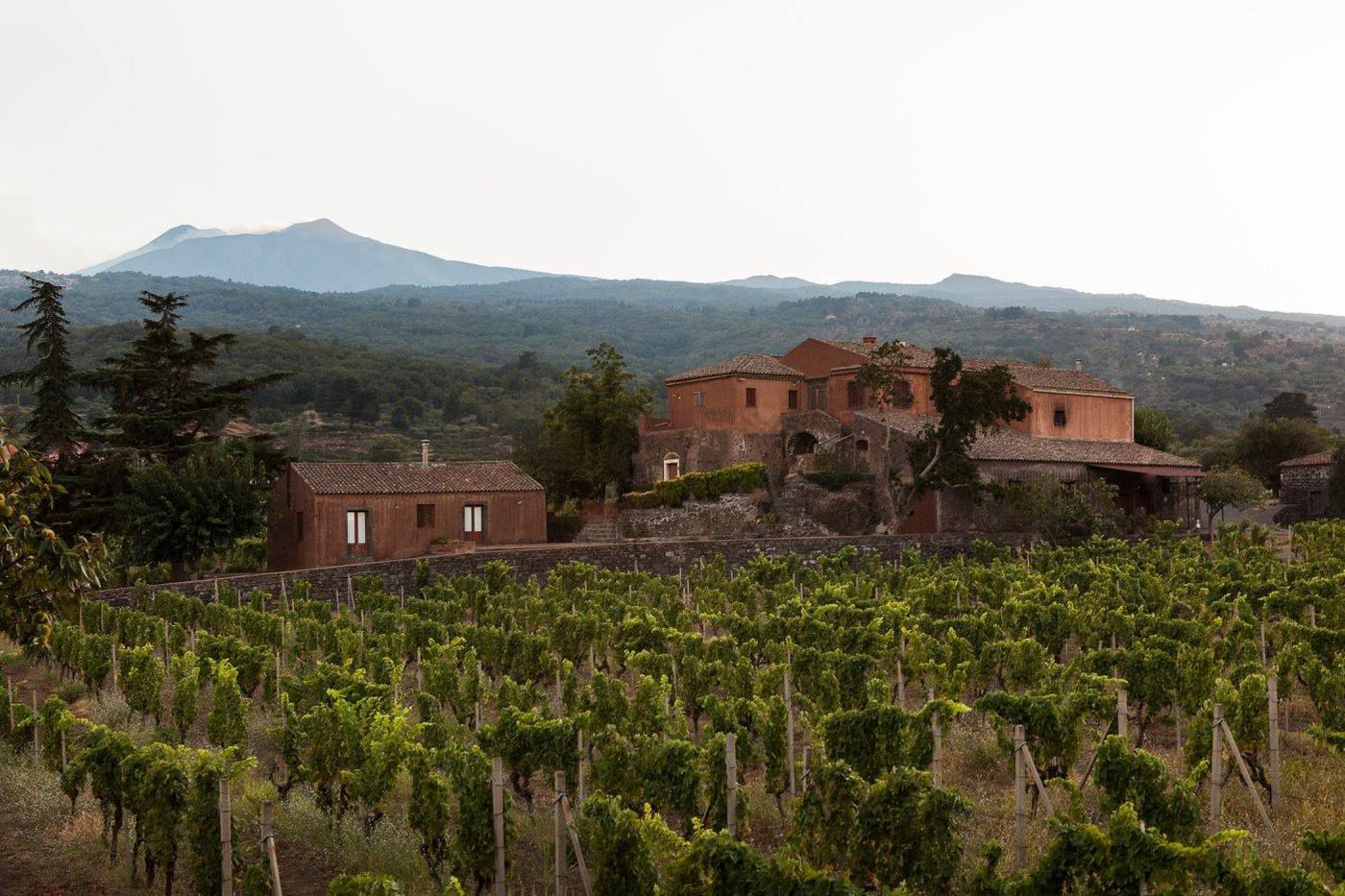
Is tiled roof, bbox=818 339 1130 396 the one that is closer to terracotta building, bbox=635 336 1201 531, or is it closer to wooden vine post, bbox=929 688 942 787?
terracotta building, bbox=635 336 1201 531

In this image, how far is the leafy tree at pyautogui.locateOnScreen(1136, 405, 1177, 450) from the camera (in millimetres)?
59656

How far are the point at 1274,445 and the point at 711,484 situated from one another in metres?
36.5

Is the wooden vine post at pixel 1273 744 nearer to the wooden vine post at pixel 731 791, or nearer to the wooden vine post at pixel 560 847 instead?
the wooden vine post at pixel 731 791

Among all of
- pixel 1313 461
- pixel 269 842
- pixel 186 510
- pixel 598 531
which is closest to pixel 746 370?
pixel 598 531

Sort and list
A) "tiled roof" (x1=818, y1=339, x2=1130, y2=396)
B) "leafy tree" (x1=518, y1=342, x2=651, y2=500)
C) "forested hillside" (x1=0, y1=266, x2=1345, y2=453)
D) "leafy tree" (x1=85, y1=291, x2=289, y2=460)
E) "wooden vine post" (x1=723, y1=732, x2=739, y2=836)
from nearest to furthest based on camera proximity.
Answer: "wooden vine post" (x1=723, y1=732, x2=739, y2=836), "leafy tree" (x1=85, y1=291, x2=289, y2=460), "tiled roof" (x1=818, y1=339, x2=1130, y2=396), "leafy tree" (x1=518, y1=342, x2=651, y2=500), "forested hillside" (x1=0, y1=266, x2=1345, y2=453)

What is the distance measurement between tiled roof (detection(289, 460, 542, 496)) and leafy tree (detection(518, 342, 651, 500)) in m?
6.09

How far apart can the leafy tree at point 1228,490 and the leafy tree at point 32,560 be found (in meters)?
48.9

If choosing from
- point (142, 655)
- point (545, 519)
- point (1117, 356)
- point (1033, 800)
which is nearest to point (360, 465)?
point (545, 519)

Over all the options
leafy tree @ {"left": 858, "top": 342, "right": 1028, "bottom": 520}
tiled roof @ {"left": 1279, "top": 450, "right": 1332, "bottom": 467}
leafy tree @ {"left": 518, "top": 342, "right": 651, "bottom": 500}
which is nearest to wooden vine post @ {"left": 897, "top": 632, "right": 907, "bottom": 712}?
leafy tree @ {"left": 858, "top": 342, "right": 1028, "bottom": 520}

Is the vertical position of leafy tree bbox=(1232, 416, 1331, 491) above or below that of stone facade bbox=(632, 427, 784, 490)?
below

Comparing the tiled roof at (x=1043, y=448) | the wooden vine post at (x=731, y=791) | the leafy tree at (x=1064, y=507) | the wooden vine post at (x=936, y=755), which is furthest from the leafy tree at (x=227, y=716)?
the tiled roof at (x=1043, y=448)

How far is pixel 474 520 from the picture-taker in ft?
143

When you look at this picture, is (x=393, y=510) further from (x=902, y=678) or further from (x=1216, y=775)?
(x=1216, y=775)

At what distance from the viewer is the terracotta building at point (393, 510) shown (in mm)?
40344
